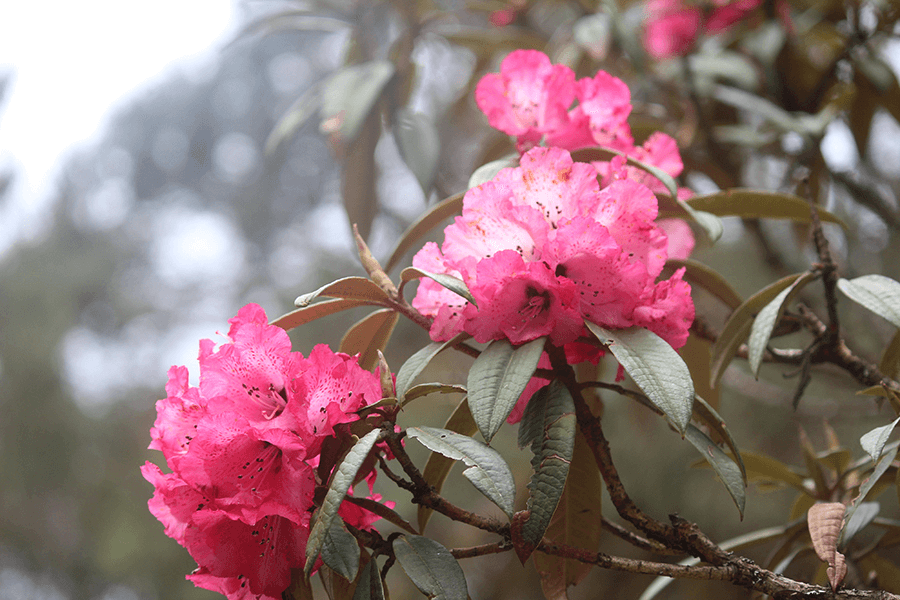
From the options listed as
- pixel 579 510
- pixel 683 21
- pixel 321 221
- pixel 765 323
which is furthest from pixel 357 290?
pixel 321 221

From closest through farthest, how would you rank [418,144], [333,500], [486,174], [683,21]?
[333,500], [486,174], [418,144], [683,21]

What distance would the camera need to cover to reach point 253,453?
1.51 ft

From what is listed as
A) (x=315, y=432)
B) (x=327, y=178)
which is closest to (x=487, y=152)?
(x=315, y=432)

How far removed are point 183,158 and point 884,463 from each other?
17.9 ft

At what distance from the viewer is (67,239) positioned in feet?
19.2

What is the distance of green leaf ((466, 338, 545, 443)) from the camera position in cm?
42

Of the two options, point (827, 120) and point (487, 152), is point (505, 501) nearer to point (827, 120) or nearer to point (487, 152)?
point (487, 152)

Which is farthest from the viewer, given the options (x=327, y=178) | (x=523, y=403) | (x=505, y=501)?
(x=327, y=178)

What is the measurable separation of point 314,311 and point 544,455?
23 cm

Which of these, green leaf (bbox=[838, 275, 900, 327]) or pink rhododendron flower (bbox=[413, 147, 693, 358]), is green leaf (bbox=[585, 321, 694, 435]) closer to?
pink rhododendron flower (bbox=[413, 147, 693, 358])

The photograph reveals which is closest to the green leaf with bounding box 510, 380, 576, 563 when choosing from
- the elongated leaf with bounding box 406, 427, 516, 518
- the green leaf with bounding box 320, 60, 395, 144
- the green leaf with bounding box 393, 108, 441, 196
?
the elongated leaf with bounding box 406, 427, 516, 518

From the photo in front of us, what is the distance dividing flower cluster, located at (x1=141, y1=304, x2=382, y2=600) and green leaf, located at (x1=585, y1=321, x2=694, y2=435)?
0.61 ft

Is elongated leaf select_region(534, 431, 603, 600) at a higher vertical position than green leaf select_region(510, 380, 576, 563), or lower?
lower

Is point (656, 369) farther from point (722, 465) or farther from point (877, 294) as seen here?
point (877, 294)
